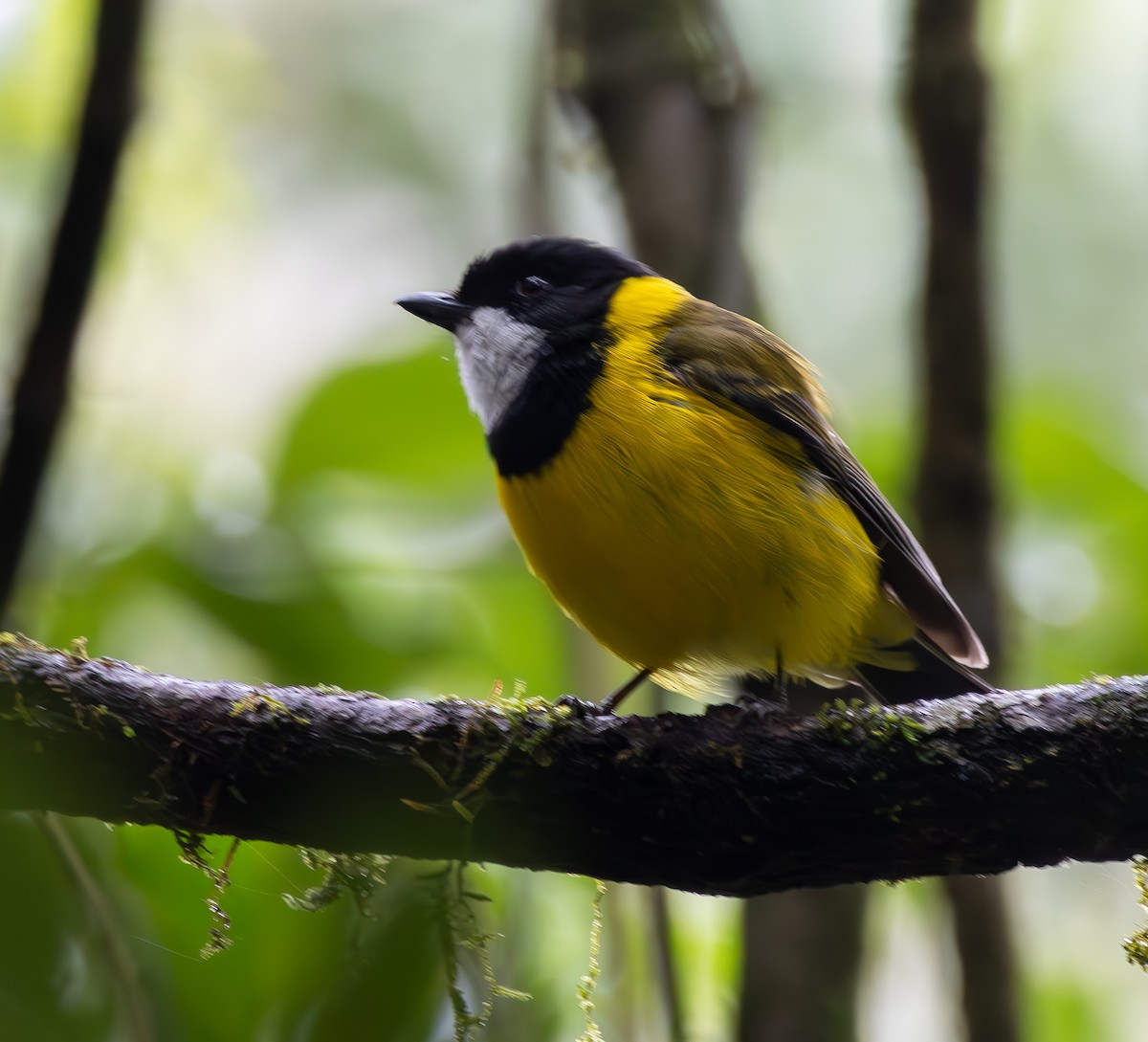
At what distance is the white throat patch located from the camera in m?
3.40

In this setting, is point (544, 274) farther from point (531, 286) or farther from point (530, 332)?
point (530, 332)

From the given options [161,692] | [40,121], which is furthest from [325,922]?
[40,121]

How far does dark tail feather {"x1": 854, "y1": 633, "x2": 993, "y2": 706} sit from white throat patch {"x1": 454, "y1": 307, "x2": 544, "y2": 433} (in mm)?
1212

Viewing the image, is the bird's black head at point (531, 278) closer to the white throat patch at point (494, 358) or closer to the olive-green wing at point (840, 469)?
the white throat patch at point (494, 358)

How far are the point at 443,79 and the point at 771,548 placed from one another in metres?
5.74

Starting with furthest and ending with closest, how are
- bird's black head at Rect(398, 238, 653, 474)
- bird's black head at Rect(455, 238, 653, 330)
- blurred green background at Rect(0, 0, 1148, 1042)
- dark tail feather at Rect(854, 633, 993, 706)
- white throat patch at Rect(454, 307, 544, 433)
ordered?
bird's black head at Rect(455, 238, 653, 330)
dark tail feather at Rect(854, 633, 993, 706)
white throat patch at Rect(454, 307, 544, 433)
bird's black head at Rect(398, 238, 653, 474)
blurred green background at Rect(0, 0, 1148, 1042)

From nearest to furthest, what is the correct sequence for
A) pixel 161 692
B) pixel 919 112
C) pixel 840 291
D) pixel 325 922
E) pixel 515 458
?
1. pixel 325 922
2. pixel 161 692
3. pixel 515 458
4. pixel 919 112
5. pixel 840 291

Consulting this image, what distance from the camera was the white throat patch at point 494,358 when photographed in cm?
340

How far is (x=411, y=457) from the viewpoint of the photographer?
3.94 m

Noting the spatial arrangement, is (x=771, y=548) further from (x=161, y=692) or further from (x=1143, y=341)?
(x=1143, y=341)

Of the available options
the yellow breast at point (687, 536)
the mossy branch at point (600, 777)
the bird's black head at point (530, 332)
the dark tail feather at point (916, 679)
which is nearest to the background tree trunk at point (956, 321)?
the dark tail feather at point (916, 679)

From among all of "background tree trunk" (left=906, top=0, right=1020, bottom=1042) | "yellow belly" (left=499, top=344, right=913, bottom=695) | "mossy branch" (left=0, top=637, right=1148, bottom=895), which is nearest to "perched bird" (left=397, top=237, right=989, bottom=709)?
"yellow belly" (left=499, top=344, right=913, bottom=695)

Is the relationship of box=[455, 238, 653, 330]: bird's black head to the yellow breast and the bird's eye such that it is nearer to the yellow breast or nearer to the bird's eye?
the bird's eye

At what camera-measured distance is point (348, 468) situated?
3.65 metres
